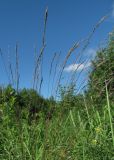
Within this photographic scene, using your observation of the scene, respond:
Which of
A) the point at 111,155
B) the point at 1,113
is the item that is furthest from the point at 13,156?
the point at 1,113

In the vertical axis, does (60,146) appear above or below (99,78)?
below

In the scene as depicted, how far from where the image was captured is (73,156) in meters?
3.40

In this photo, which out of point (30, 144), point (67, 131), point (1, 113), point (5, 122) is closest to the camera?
point (30, 144)

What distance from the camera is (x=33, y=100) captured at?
3.45 metres

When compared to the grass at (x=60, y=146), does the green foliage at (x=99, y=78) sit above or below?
above

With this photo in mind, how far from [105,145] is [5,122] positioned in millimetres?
1879

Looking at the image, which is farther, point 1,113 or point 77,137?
point 1,113

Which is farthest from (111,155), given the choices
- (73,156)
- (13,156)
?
(13,156)

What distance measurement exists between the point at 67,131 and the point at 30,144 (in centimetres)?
66

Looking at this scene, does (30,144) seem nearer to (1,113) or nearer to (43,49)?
(43,49)

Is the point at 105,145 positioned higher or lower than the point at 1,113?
lower

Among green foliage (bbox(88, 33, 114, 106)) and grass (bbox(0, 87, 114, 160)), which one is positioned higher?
green foliage (bbox(88, 33, 114, 106))

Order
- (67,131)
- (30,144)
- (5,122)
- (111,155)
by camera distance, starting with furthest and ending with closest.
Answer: (5,122) < (67,131) < (30,144) < (111,155)

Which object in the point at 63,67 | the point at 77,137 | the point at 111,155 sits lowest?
the point at 111,155
